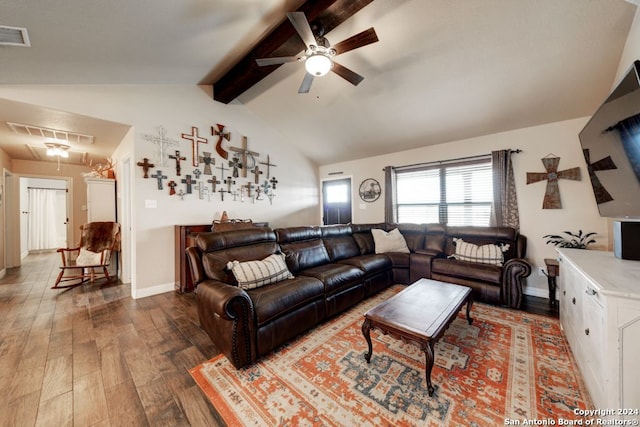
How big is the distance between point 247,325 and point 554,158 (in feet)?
14.3

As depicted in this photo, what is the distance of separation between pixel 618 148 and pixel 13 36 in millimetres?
4492

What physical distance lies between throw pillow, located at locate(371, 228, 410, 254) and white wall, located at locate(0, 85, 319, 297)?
248 cm

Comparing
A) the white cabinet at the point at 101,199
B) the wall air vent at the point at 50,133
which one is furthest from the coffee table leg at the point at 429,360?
the white cabinet at the point at 101,199

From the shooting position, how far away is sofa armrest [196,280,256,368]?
1612mm

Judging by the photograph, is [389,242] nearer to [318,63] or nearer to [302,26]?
[318,63]

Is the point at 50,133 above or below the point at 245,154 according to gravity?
above

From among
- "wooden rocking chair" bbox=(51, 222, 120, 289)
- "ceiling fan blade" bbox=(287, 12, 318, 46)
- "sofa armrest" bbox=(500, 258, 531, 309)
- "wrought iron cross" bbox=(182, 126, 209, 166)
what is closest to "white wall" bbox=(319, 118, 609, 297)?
"sofa armrest" bbox=(500, 258, 531, 309)

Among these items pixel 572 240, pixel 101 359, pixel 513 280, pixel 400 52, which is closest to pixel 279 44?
pixel 400 52

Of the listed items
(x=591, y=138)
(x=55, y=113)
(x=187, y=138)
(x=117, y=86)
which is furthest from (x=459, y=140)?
(x=55, y=113)

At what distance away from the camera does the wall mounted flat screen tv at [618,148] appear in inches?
51.3

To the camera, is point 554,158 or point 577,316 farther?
point 554,158

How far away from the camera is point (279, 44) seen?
2566 mm

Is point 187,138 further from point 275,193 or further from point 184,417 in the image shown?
point 184,417

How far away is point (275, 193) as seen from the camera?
4895mm
